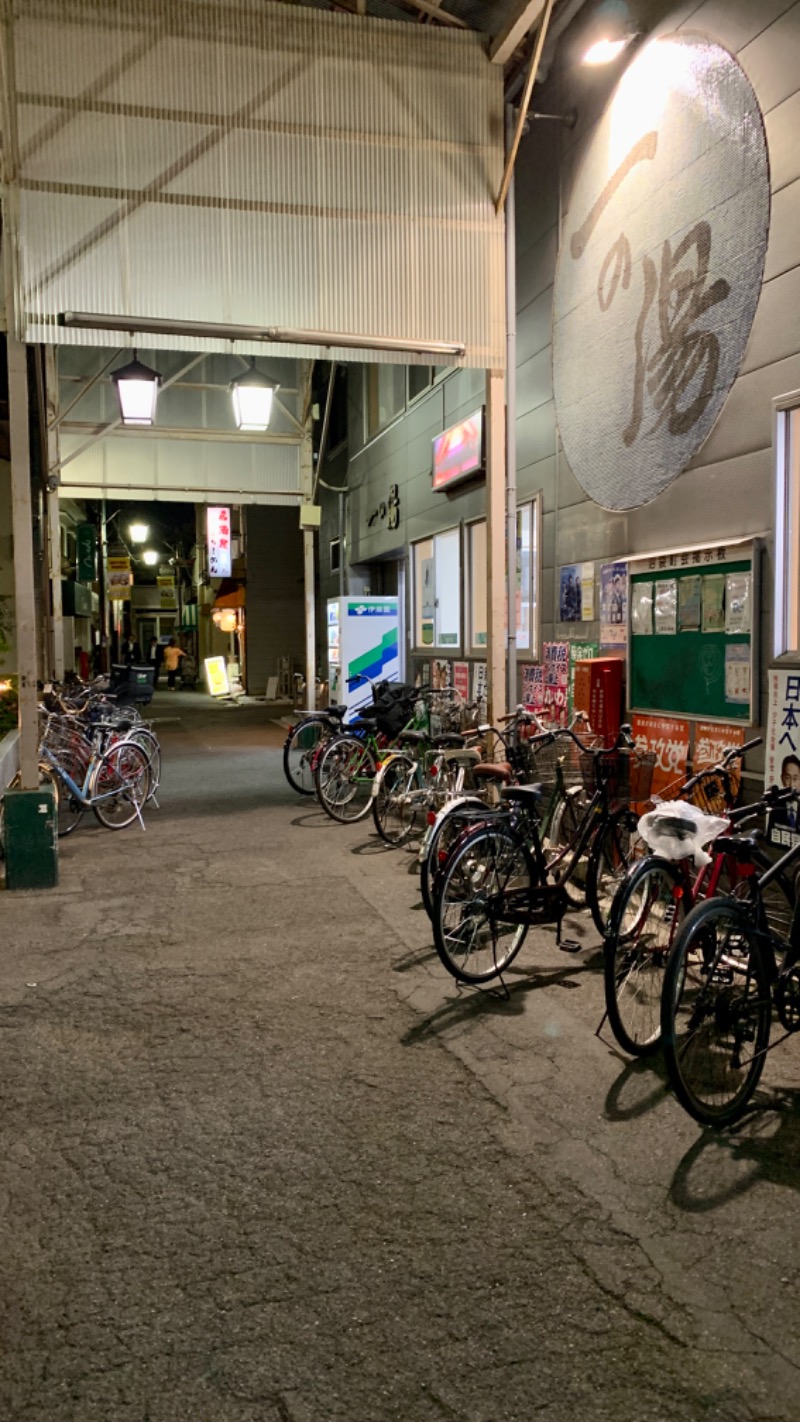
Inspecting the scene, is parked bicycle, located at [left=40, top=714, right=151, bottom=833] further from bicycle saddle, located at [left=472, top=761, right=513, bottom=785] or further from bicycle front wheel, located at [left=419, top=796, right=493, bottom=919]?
bicycle saddle, located at [left=472, top=761, right=513, bottom=785]

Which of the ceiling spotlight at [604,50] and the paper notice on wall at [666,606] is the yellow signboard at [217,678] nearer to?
the ceiling spotlight at [604,50]

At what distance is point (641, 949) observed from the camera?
465 cm

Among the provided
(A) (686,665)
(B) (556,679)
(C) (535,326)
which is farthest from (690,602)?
(C) (535,326)

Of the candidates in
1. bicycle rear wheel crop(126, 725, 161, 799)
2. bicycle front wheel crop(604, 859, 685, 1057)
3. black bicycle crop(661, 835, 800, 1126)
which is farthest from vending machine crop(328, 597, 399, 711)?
black bicycle crop(661, 835, 800, 1126)

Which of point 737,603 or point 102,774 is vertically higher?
point 737,603

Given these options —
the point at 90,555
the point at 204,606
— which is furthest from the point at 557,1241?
the point at 204,606

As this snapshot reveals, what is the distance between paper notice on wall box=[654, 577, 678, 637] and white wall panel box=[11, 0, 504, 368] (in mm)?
2694

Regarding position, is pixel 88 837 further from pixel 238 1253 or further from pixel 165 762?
pixel 238 1253

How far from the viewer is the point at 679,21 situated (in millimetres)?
7184

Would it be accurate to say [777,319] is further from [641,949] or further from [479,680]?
[479,680]

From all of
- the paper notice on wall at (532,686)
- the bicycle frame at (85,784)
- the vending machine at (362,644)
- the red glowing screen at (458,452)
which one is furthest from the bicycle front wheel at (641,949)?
the vending machine at (362,644)

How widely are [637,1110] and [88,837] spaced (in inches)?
283

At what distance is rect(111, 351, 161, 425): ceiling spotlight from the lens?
1205 cm

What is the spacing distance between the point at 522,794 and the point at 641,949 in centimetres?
143
